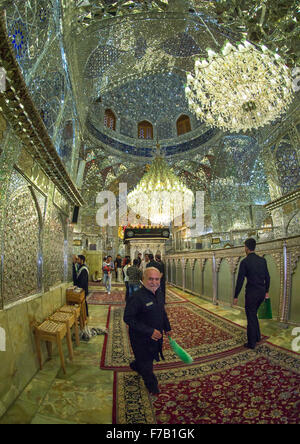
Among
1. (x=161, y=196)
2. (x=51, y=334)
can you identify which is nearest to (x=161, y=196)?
(x=161, y=196)

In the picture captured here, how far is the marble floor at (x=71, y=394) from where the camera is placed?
5.08 feet

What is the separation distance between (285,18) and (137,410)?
656cm

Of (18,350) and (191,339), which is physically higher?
(18,350)

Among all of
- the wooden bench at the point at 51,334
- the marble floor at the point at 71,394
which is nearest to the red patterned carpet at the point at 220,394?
the marble floor at the point at 71,394

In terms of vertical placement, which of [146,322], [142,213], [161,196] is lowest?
[146,322]

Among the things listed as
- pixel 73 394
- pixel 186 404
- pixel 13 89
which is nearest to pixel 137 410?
pixel 186 404

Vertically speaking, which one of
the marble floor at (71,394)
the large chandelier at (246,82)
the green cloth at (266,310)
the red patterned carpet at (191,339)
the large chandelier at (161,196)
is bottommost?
the red patterned carpet at (191,339)

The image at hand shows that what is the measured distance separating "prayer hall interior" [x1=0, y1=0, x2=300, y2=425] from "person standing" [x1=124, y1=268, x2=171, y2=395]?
0.58 ft

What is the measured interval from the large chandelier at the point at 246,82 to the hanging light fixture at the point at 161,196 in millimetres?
4986

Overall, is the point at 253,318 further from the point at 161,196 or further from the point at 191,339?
the point at 161,196

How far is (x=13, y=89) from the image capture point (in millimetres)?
1928

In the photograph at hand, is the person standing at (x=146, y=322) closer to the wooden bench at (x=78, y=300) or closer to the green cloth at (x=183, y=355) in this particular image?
the green cloth at (x=183, y=355)

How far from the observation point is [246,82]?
477 cm

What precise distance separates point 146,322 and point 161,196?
334 inches
